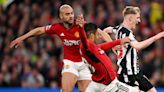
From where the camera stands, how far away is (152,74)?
17.3 metres

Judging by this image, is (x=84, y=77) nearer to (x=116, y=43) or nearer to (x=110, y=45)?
(x=110, y=45)

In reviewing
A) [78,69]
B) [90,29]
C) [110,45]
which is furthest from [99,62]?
[78,69]

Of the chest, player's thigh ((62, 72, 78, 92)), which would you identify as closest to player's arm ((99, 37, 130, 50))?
the chest

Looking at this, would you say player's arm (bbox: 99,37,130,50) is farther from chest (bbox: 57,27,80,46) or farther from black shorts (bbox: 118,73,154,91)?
chest (bbox: 57,27,80,46)

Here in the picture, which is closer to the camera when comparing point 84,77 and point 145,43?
point 145,43

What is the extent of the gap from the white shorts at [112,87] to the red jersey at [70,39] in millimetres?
1178

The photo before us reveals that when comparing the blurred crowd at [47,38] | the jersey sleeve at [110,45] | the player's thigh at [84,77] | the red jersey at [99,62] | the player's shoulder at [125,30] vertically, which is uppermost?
the player's shoulder at [125,30]

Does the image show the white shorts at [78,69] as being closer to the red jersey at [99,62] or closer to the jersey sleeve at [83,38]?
the red jersey at [99,62]

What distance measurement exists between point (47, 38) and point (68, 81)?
21.0ft

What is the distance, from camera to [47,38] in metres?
18.5

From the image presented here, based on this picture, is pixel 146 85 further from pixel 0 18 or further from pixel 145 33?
pixel 0 18

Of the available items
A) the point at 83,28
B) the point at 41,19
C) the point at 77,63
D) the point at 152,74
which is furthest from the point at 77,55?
the point at 41,19

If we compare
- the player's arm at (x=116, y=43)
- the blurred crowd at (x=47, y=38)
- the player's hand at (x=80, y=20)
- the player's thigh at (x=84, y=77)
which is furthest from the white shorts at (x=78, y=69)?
the blurred crowd at (x=47, y=38)

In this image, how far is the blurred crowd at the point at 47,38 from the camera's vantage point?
57.7ft
